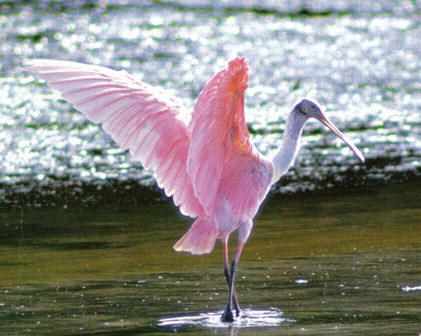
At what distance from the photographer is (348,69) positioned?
2156 centimetres

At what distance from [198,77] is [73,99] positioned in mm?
12609

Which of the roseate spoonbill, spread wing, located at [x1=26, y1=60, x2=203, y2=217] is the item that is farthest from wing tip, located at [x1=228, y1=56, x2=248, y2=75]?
spread wing, located at [x1=26, y1=60, x2=203, y2=217]

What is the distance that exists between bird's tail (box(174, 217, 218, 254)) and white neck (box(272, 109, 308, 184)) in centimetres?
68

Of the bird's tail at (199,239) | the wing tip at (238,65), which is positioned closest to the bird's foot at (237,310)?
the bird's tail at (199,239)

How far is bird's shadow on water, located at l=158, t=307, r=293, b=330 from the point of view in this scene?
25.6ft

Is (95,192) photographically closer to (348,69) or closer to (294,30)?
(348,69)

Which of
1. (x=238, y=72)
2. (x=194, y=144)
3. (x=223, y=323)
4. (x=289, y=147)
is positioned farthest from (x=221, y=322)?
(x=289, y=147)

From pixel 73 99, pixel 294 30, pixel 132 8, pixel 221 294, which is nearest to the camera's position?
pixel 73 99

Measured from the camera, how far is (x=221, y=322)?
7.94m

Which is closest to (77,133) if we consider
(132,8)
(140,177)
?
(140,177)

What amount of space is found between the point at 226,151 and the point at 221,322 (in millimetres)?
1316

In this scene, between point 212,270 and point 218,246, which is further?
point 218,246

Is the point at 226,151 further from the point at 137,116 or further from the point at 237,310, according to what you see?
the point at 237,310

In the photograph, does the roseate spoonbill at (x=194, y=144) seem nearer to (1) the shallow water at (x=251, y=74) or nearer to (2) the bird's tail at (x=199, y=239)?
(2) the bird's tail at (x=199, y=239)
